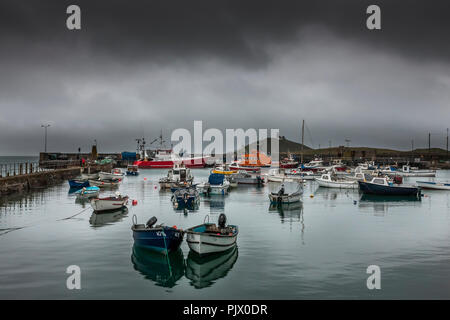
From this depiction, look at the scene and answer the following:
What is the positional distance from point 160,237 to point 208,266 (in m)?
3.15

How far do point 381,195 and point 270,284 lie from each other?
41.6m

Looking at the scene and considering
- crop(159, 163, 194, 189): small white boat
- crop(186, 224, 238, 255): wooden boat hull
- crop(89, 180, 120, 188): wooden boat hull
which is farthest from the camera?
crop(89, 180, 120, 188): wooden boat hull

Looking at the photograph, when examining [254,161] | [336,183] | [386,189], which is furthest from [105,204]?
[254,161]

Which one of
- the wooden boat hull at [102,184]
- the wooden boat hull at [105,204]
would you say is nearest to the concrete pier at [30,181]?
the wooden boat hull at [102,184]

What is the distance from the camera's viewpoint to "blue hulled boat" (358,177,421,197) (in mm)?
51062

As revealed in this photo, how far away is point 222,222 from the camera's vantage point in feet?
70.0

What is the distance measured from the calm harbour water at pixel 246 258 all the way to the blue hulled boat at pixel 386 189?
14.8m

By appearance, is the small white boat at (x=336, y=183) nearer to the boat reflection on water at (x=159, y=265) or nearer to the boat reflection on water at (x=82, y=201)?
the boat reflection on water at (x=82, y=201)

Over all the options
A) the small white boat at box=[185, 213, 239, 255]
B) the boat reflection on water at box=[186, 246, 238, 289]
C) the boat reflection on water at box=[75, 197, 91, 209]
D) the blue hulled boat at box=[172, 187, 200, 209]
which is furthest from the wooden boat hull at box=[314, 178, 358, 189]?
the small white boat at box=[185, 213, 239, 255]

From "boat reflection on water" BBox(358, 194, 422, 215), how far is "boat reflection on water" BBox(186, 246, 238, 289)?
22.8 meters

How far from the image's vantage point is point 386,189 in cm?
5194

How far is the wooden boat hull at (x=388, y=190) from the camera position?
51062mm

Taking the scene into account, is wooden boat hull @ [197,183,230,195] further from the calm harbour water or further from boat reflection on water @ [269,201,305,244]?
the calm harbour water
